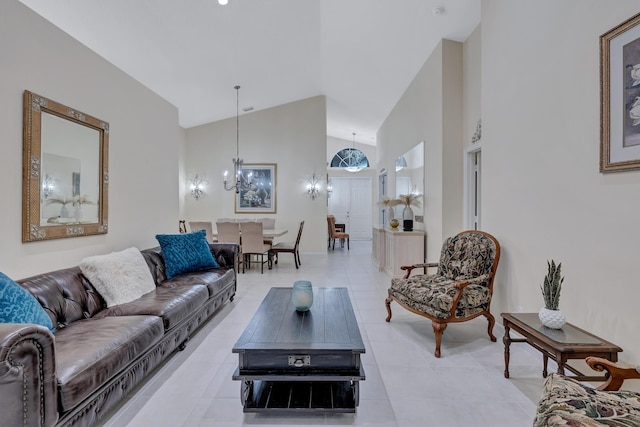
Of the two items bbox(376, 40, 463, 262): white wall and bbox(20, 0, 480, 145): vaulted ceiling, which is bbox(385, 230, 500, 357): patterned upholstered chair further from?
bbox(20, 0, 480, 145): vaulted ceiling

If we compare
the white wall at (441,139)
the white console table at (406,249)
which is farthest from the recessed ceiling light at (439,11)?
the white console table at (406,249)

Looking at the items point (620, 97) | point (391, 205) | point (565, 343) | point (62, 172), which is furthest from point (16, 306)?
→ point (391, 205)

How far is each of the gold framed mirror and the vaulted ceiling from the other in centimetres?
198

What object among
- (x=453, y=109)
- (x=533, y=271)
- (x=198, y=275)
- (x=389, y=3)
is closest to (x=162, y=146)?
(x=198, y=275)

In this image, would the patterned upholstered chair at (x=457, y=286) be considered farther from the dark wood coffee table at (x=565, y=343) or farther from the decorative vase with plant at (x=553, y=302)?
the decorative vase with plant at (x=553, y=302)

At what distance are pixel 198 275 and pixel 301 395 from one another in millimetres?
2032

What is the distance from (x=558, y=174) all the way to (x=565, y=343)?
4.02 ft

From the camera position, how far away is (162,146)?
14.4 ft

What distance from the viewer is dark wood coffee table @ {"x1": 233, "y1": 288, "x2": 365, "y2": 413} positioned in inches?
76.0

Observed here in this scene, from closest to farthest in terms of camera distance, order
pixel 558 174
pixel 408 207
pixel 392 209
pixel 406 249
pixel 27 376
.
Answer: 1. pixel 27 376
2. pixel 558 174
3. pixel 406 249
4. pixel 408 207
5. pixel 392 209

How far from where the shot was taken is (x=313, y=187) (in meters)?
8.66

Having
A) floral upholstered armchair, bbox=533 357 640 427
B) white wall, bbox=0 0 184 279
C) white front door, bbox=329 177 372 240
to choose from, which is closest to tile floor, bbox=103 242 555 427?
floral upholstered armchair, bbox=533 357 640 427

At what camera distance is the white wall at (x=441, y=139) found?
4605 millimetres

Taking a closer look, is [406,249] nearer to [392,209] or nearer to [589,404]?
[392,209]
